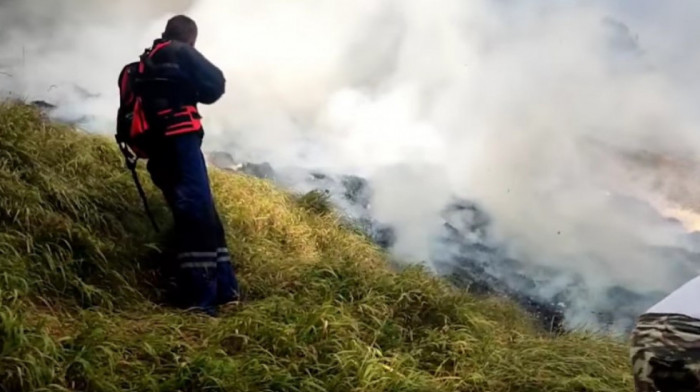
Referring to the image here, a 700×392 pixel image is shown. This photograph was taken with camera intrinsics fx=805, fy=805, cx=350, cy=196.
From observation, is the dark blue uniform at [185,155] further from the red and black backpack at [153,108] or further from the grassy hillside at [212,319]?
the grassy hillside at [212,319]

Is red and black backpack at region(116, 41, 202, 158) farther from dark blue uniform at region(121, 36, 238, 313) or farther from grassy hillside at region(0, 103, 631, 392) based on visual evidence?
grassy hillside at region(0, 103, 631, 392)

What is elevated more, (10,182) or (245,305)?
(10,182)

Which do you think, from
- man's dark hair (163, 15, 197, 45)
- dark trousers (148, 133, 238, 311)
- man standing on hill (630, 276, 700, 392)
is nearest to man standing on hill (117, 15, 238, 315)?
dark trousers (148, 133, 238, 311)

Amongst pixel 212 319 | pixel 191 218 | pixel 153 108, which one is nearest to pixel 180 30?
pixel 153 108

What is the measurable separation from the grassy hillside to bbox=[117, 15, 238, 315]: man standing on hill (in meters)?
0.27

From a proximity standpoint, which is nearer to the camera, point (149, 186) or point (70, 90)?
point (149, 186)

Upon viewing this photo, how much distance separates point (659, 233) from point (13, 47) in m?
6.98

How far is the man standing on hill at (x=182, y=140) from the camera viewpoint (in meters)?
4.30

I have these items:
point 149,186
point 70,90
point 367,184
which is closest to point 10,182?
point 149,186

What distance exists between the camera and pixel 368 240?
272 inches

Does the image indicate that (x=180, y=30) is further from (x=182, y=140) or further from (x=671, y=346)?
(x=671, y=346)

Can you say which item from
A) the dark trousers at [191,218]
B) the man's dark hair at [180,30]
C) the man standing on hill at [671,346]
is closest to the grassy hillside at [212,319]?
the dark trousers at [191,218]

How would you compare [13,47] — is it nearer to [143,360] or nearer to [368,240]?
[368,240]

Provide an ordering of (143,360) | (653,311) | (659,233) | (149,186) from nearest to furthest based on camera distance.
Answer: (653,311) < (143,360) < (149,186) < (659,233)
